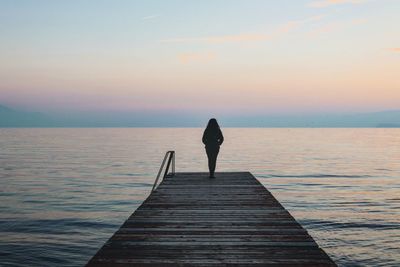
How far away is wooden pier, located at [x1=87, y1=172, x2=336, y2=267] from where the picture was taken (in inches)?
229

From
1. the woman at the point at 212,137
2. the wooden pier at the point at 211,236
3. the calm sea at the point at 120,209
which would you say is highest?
the woman at the point at 212,137

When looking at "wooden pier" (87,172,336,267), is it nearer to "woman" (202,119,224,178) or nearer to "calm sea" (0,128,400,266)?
"woman" (202,119,224,178)

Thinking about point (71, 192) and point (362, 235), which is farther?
point (71, 192)

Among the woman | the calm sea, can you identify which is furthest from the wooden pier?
the calm sea

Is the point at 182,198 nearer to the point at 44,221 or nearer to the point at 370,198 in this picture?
the point at 44,221

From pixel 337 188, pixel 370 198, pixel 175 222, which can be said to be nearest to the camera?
pixel 175 222

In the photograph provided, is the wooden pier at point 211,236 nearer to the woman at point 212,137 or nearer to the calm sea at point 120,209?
the woman at point 212,137

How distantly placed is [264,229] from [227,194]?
5.01 meters

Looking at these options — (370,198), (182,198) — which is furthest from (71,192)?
(370,198)

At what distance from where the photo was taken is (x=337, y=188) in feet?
97.0

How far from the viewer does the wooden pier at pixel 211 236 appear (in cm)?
581

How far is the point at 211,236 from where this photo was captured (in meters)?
7.20

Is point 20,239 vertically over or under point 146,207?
under

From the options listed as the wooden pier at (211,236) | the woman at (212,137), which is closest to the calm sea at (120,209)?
the wooden pier at (211,236)
